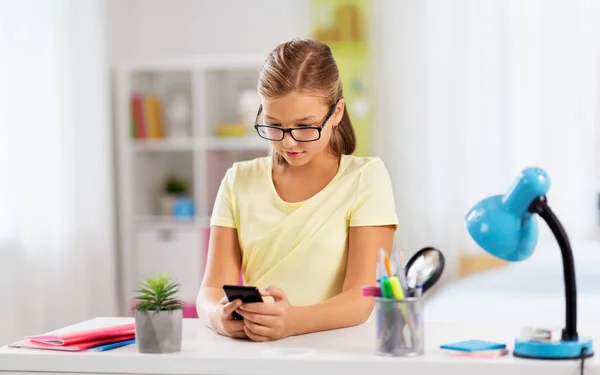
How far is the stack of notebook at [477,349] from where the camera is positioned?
1265mm

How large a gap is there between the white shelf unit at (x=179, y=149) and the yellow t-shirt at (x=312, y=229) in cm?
276

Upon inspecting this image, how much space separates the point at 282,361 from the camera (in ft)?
4.08

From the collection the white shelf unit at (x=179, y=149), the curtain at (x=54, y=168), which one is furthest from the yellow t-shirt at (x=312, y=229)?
the white shelf unit at (x=179, y=149)

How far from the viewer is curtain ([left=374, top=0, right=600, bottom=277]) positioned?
443cm

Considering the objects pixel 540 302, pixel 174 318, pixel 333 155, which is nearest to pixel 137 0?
pixel 540 302

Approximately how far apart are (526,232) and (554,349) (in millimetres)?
150

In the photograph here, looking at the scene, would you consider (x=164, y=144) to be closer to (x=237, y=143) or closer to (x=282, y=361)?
(x=237, y=143)

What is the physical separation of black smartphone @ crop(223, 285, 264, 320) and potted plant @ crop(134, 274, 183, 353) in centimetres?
10

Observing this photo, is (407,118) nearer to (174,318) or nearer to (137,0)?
(137,0)

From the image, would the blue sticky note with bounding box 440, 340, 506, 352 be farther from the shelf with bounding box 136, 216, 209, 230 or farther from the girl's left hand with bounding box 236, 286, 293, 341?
the shelf with bounding box 136, 216, 209, 230

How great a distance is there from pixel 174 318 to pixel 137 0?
3823 millimetres

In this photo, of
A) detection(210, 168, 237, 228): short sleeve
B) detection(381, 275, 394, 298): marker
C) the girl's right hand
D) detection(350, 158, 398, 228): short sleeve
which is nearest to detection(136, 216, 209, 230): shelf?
detection(210, 168, 237, 228): short sleeve

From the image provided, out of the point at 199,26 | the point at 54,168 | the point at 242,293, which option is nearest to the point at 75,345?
the point at 242,293

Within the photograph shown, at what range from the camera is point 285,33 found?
482cm
